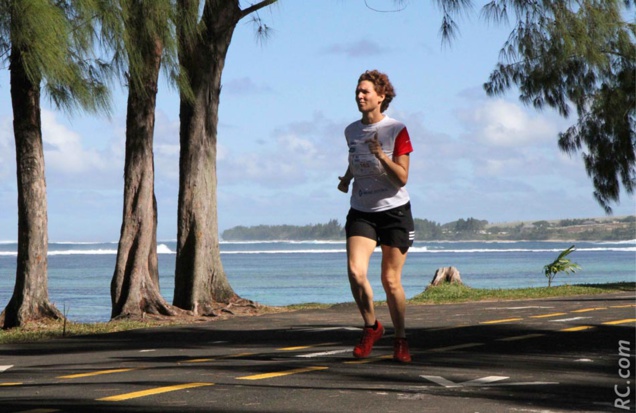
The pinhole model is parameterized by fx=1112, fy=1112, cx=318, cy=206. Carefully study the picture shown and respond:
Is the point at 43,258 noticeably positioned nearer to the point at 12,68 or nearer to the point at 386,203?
the point at 12,68

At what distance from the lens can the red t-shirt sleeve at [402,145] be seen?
301 inches

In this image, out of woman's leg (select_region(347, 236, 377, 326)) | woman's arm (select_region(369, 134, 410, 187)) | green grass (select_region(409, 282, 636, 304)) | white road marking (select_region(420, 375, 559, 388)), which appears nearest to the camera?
white road marking (select_region(420, 375, 559, 388))

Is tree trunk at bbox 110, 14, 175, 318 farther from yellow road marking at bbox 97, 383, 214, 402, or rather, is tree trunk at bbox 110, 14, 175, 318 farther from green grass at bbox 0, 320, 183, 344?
yellow road marking at bbox 97, 383, 214, 402

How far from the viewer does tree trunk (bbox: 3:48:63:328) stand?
14.9 m

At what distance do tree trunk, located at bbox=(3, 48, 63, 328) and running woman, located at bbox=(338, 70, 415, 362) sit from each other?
811 cm

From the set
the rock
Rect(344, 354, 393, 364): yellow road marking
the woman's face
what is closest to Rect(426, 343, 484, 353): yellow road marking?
Rect(344, 354, 393, 364): yellow road marking

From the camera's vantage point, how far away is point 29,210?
1523 cm

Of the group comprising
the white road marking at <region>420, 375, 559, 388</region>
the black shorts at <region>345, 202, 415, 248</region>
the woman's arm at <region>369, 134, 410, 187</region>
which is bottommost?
the white road marking at <region>420, 375, 559, 388</region>

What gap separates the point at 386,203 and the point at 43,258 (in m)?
8.94

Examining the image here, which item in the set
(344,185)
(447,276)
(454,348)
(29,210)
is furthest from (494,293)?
(344,185)

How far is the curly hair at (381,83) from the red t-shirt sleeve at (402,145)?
0.33 metres

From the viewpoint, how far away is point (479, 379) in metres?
7.16

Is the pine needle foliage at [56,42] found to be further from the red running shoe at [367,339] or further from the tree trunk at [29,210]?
the red running shoe at [367,339]

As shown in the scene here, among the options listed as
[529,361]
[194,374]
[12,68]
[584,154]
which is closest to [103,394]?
[194,374]
